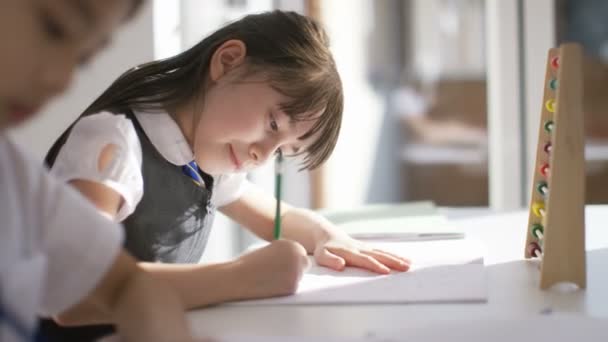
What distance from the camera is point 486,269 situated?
0.82 metres

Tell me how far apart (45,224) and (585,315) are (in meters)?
0.41

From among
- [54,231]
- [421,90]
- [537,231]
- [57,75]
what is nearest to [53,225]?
[54,231]

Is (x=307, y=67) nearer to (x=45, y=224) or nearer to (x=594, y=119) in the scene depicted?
(x=45, y=224)

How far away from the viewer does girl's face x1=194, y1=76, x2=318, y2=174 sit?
88cm

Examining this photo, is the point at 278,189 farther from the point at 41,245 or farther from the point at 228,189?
the point at 41,245

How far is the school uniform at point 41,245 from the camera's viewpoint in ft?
1.56

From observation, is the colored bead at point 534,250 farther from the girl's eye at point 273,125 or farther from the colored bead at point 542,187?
the girl's eye at point 273,125

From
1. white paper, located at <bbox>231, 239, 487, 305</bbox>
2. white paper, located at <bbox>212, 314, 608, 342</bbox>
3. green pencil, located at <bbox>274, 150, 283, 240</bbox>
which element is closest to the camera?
white paper, located at <bbox>212, 314, 608, 342</bbox>

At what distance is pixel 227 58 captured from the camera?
36.2 inches

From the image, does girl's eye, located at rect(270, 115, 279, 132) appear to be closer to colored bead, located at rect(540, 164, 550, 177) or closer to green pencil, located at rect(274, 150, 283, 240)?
green pencil, located at rect(274, 150, 283, 240)

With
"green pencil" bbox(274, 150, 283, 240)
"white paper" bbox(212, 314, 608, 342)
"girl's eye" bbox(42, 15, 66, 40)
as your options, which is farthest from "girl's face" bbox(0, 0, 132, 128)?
"green pencil" bbox(274, 150, 283, 240)

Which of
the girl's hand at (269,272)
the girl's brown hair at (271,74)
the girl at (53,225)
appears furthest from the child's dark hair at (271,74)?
the girl at (53,225)

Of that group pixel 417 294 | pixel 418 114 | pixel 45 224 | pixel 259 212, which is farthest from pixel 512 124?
pixel 418 114

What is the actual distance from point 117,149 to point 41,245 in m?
0.26
